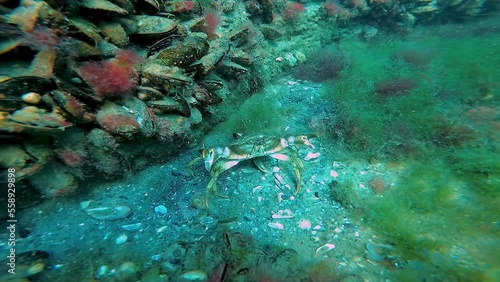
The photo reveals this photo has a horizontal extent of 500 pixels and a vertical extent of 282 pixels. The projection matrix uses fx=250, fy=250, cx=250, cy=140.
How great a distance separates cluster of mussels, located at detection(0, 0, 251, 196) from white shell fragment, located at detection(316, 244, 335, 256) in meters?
3.03

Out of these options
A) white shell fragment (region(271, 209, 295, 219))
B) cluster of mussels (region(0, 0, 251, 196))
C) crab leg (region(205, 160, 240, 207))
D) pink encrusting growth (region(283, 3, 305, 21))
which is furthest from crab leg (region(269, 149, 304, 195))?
pink encrusting growth (region(283, 3, 305, 21))

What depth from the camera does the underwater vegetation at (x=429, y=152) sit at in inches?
130

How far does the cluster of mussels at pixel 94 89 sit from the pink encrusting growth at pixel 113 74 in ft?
0.05

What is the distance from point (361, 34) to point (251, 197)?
1041 cm

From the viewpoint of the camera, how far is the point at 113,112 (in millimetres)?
3768

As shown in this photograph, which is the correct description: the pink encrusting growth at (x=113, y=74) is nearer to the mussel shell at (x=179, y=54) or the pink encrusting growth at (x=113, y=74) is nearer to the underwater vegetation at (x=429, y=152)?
the mussel shell at (x=179, y=54)

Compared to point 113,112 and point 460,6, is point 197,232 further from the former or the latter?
point 460,6

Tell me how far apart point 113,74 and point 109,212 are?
2114 mm

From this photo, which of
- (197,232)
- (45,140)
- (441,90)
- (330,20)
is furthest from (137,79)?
(330,20)

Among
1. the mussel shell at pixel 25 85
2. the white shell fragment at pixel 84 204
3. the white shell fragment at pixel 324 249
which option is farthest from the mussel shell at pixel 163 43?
the white shell fragment at pixel 324 249

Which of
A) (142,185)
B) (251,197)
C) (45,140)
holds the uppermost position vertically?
(45,140)

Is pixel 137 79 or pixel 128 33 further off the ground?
pixel 128 33

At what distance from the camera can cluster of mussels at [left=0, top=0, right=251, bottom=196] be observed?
315 cm

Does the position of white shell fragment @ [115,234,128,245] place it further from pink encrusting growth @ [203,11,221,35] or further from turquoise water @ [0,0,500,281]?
pink encrusting growth @ [203,11,221,35]
